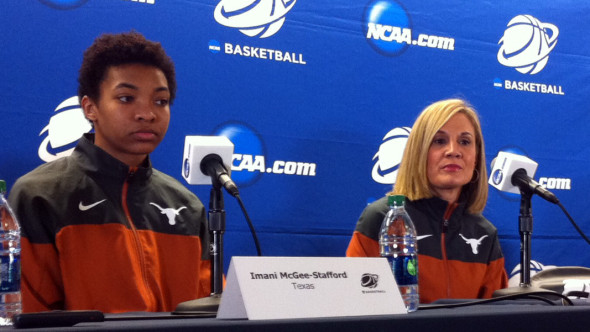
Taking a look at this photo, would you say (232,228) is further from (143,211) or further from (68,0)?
(68,0)

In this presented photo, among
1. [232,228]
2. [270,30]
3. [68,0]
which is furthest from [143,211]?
[270,30]

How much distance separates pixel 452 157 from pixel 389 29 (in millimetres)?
793

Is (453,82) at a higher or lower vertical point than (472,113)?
higher

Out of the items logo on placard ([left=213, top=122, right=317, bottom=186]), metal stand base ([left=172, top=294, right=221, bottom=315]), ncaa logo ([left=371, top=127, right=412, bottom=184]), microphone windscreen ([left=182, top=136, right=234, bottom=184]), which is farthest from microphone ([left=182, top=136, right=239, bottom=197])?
ncaa logo ([left=371, top=127, right=412, bottom=184])

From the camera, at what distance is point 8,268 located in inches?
53.0

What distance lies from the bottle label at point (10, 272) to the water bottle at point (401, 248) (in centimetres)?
71

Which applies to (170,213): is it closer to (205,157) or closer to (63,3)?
(205,157)

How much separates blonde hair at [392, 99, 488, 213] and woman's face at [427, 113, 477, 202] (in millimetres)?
27

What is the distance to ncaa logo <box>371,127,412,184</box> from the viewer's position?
3.04 metres

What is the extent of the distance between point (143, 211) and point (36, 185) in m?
0.31

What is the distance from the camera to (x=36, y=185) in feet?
6.56

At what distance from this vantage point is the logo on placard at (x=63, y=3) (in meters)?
2.44

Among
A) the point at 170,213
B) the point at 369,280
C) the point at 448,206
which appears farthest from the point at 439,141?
the point at 369,280

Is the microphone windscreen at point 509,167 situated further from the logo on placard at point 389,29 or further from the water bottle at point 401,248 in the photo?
the logo on placard at point 389,29
